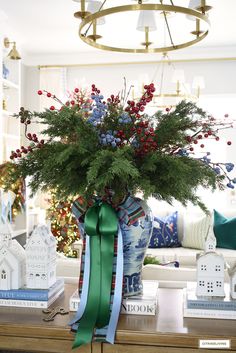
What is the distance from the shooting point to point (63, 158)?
1341 millimetres

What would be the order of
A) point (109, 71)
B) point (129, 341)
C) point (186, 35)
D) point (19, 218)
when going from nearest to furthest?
point (129, 341), point (19, 218), point (186, 35), point (109, 71)

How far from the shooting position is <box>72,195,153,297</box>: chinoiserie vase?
1.46 meters

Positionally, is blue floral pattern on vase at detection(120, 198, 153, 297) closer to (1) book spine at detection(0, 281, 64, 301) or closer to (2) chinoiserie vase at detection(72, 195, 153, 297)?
(2) chinoiserie vase at detection(72, 195, 153, 297)

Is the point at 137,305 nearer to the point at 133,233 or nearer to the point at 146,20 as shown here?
the point at 133,233

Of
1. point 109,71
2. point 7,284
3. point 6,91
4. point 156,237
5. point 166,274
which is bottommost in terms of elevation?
point 156,237

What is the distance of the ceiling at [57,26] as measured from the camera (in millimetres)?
4574

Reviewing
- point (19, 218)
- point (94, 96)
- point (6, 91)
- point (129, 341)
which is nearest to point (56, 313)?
point (129, 341)

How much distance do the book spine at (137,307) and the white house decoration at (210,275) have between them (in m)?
0.15

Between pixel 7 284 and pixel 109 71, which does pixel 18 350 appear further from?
pixel 109 71

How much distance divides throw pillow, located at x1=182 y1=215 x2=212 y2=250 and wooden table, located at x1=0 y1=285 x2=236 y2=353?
4.00 m

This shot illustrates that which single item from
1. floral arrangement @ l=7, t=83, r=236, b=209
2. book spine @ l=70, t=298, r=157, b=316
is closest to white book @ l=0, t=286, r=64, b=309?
book spine @ l=70, t=298, r=157, b=316

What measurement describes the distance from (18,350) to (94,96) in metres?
0.81

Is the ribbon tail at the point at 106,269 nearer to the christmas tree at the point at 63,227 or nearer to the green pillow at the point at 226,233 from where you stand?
the christmas tree at the point at 63,227

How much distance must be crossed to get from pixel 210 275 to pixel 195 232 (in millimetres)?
4039
